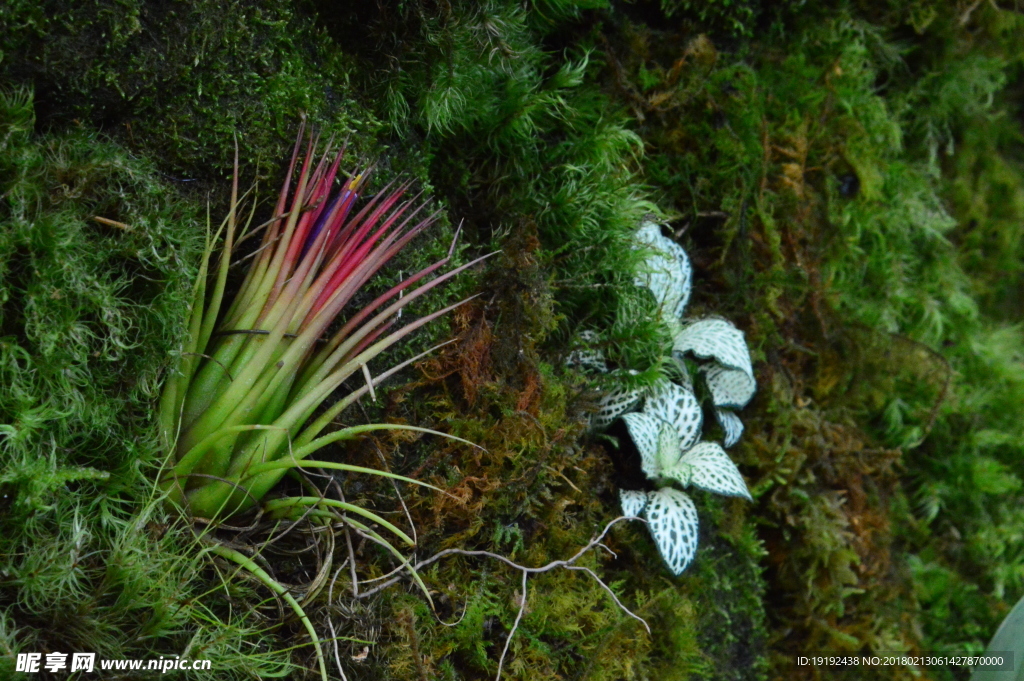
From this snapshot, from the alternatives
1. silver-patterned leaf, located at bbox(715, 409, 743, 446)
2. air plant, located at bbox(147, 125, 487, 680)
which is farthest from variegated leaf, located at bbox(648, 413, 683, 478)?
air plant, located at bbox(147, 125, 487, 680)

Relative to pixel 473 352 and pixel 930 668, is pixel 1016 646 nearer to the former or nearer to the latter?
pixel 930 668

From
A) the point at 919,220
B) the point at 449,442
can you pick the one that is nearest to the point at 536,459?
the point at 449,442

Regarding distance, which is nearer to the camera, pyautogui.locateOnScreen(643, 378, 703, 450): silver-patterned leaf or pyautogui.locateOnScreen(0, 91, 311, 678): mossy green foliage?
pyautogui.locateOnScreen(0, 91, 311, 678): mossy green foliage

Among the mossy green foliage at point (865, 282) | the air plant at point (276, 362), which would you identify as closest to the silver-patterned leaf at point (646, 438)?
the mossy green foliage at point (865, 282)

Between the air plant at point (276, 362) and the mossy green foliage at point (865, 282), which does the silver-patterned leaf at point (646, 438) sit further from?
the air plant at point (276, 362)

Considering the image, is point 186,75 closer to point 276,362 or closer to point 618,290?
point 276,362

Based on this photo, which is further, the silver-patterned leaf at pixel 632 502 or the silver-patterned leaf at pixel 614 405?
the silver-patterned leaf at pixel 614 405

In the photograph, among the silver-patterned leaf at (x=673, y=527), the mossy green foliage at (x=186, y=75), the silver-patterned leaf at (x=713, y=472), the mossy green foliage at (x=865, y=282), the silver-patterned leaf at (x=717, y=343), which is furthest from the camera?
the mossy green foliage at (x=865, y=282)

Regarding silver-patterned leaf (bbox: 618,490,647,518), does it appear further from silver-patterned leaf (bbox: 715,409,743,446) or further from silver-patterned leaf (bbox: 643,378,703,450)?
silver-patterned leaf (bbox: 715,409,743,446)

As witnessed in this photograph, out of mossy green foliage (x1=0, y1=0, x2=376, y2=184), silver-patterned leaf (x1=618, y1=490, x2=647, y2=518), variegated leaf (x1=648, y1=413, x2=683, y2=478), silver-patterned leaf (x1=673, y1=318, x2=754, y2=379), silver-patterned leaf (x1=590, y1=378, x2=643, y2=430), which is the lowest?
silver-patterned leaf (x1=618, y1=490, x2=647, y2=518)
